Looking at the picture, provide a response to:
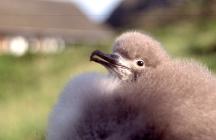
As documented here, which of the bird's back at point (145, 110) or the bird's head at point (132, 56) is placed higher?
the bird's head at point (132, 56)

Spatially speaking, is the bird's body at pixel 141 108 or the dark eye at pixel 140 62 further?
the dark eye at pixel 140 62

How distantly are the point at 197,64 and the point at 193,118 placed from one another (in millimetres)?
238

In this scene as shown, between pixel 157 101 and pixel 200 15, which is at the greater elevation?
pixel 200 15

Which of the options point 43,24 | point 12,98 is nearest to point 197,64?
point 12,98

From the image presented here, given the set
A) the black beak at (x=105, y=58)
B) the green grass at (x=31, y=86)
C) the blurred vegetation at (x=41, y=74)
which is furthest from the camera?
the blurred vegetation at (x=41, y=74)

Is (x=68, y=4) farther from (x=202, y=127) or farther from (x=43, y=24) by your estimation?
(x=202, y=127)

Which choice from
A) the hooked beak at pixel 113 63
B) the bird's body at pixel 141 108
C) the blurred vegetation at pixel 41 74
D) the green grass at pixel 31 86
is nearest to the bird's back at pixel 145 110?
A: the bird's body at pixel 141 108

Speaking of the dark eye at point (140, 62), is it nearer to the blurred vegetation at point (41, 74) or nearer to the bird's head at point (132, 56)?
the bird's head at point (132, 56)

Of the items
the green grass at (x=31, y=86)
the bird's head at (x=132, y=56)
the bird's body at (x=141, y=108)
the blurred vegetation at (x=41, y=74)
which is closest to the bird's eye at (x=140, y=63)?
the bird's head at (x=132, y=56)

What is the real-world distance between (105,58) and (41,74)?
5.41 metres

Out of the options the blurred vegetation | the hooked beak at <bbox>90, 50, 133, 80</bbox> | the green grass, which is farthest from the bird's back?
the blurred vegetation

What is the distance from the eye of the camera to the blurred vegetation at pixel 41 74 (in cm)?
442

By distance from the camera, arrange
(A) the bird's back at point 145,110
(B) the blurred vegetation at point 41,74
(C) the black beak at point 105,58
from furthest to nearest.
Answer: (B) the blurred vegetation at point 41,74 → (C) the black beak at point 105,58 → (A) the bird's back at point 145,110

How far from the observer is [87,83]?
1288 millimetres
